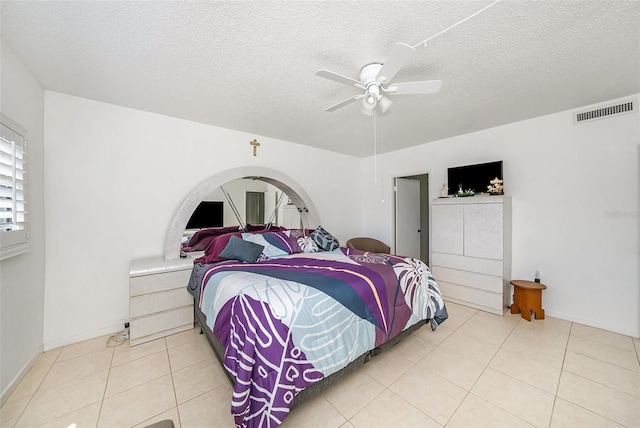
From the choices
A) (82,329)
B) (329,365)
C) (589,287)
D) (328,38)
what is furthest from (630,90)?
(82,329)

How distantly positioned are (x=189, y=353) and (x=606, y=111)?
4.95 meters

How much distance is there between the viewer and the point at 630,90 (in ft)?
7.68

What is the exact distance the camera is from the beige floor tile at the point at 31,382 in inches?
67.2

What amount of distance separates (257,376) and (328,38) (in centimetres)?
216

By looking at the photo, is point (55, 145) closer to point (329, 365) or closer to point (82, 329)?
point (82, 329)

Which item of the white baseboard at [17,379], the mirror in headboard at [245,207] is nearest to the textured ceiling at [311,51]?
the mirror in headboard at [245,207]

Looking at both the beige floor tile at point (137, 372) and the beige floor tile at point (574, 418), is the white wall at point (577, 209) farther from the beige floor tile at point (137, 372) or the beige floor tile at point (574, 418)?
the beige floor tile at point (137, 372)

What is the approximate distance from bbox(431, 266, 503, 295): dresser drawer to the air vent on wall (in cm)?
203

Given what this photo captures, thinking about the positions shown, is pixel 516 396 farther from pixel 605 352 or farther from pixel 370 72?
pixel 370 72

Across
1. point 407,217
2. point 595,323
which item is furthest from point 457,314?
point 407,217

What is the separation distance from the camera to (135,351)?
7.41 feet

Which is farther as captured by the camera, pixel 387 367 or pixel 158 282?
pixel 158 282

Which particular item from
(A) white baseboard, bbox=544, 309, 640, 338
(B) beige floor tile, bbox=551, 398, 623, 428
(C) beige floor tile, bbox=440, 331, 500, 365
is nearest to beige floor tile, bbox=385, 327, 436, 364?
(C) beige floor tile, bbox=440, 331, 500, 365

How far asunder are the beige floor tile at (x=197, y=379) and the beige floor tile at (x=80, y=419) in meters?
0.45
